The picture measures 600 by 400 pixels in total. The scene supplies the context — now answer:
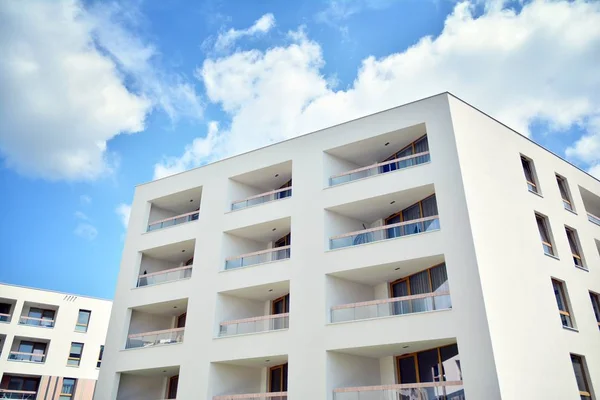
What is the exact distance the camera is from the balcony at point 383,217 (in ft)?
56.1

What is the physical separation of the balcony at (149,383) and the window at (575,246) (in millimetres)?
16257

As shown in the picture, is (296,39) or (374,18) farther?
(296,39)

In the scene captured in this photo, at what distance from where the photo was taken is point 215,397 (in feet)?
59.3

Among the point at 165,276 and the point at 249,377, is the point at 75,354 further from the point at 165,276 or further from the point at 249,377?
the point at 249,377

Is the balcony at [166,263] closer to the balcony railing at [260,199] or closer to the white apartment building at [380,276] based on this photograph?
the white apartment building at [380,276]

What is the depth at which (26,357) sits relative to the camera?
3291 cm

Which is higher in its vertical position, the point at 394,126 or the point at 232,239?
the point at 394,126

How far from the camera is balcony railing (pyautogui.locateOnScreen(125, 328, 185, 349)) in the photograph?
20.3m

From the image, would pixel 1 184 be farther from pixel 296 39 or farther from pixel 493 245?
pixel 493 245

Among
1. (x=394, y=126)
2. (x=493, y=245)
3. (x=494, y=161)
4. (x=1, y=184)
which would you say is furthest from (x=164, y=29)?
(x=1, y=184)

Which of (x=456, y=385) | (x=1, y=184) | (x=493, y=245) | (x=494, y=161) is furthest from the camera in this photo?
(x=1, y=184)

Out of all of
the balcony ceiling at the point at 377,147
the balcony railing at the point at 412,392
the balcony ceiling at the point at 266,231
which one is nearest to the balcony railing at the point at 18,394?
the balcony ceiling at the point at 266,231

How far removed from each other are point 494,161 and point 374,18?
23.8ft

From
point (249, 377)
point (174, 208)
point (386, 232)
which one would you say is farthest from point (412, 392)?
point (174, 208)
